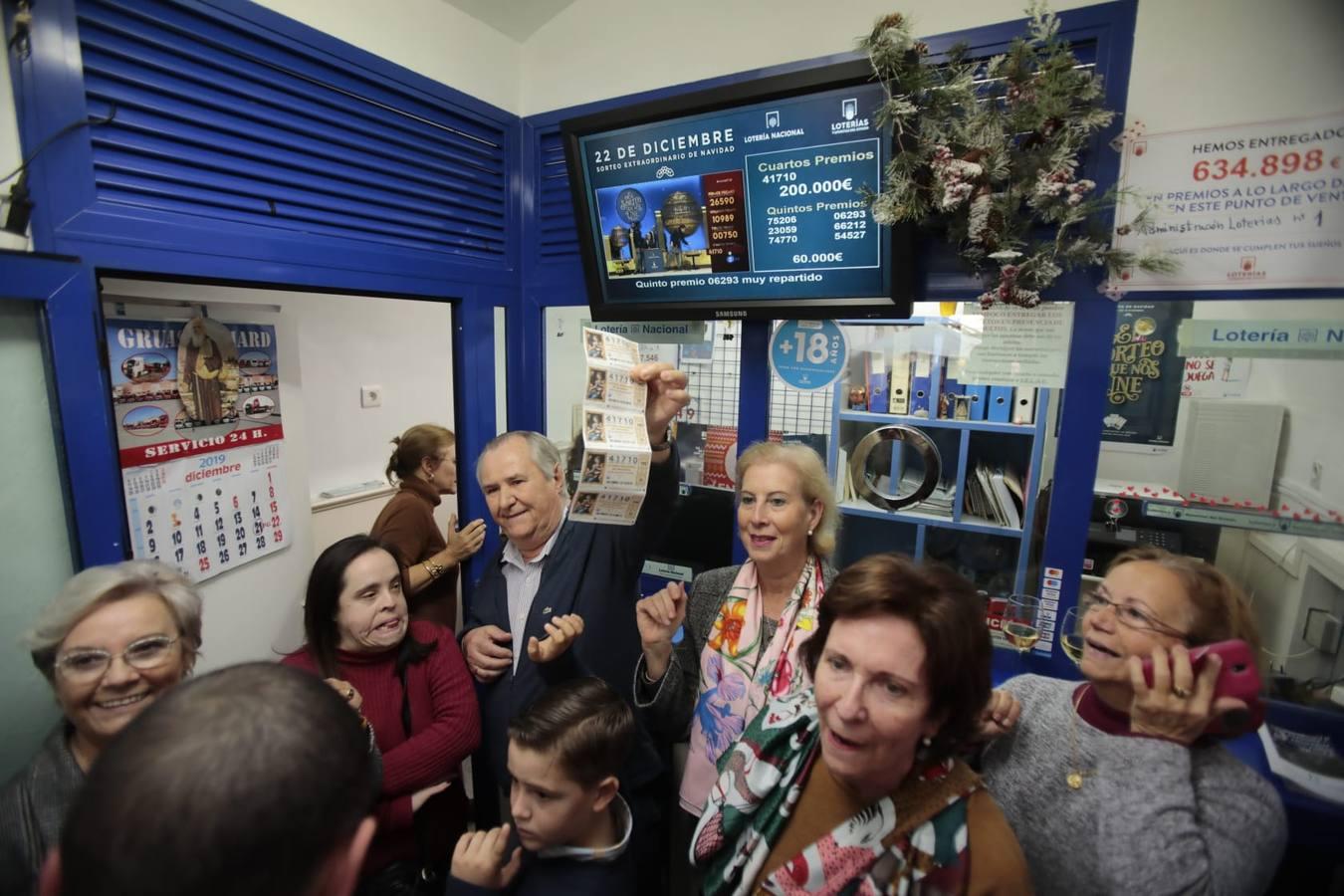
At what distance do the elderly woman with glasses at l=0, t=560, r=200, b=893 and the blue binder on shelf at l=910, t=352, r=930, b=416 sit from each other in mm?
2187

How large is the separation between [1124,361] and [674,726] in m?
1.67

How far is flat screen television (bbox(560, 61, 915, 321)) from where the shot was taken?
1636 mm

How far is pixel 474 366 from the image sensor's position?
2.42 meters

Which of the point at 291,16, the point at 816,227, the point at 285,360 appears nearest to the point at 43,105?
the point at 291,16

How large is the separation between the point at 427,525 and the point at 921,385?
197 cm

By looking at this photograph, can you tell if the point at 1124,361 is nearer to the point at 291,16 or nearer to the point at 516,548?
the point at 516,548

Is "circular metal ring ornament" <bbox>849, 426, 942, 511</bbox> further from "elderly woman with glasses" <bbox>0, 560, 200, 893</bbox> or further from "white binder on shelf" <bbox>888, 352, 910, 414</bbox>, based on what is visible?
"elderly woman with glasses" <bbox>0, 560, 200, 893</bbox>

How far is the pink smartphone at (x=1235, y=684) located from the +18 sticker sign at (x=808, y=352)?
1.17 meters

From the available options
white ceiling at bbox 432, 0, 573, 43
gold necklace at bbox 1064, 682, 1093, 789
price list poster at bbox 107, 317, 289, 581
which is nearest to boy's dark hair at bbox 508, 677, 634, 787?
gold necklace at bbox 1064, 682, 1093, 789

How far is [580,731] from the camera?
1413 millimetres

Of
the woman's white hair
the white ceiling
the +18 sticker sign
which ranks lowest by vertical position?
the woman's white hair

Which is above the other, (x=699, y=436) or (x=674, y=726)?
(x=699, y=436)

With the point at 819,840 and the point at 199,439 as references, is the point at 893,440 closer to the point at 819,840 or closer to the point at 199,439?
the point at 819,840

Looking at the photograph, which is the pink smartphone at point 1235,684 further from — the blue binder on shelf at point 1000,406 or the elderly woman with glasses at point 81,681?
the elderly woman with glasses at point 81,681
